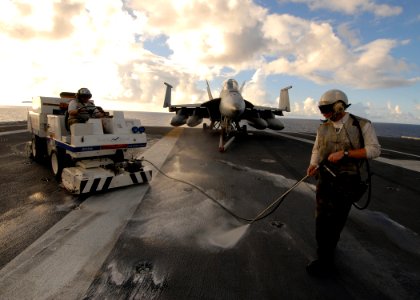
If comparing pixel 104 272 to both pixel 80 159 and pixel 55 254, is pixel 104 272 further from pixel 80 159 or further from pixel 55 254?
pixel 80 159

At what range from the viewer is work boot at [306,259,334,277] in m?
3.38

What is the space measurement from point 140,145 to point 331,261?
5.32m

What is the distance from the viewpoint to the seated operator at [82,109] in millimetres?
6648

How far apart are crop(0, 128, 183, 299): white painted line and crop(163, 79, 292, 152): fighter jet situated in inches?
345

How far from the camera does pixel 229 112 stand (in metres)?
15.2

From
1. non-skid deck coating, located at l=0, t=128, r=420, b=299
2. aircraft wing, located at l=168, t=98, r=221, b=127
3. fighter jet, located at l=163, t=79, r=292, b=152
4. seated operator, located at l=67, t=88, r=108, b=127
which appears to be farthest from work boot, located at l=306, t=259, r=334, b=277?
aircraft wing, located at l=168, t=98, r=221, b=127

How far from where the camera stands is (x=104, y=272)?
3234 mm

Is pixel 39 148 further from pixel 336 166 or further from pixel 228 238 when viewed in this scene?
pixel 336 166

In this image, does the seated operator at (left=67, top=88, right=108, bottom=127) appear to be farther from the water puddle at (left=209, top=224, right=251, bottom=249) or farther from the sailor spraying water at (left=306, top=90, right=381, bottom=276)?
the sailor spraying water at (left=306, top=90, right=381, bottom=276)

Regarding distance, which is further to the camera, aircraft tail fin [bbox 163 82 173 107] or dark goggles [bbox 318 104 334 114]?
aircraft tail fin [bbox 163 82 173 107]

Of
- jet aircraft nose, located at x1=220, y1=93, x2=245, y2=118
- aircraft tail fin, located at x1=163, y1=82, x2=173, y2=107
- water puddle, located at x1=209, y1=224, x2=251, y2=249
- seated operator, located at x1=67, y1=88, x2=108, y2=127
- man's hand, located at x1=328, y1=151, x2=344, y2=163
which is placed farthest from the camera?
aircraft tail fin, located at x1=163, y1=82, x2=173, y2=107

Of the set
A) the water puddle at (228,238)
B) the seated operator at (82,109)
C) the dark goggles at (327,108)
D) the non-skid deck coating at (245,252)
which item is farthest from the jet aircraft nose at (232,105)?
the dark goggles at (327,108)

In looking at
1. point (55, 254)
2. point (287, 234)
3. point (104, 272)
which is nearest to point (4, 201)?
point (55, 254)

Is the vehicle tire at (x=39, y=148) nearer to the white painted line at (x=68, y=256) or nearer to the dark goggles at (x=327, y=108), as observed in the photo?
the white painted line at (x=68, y=256)
